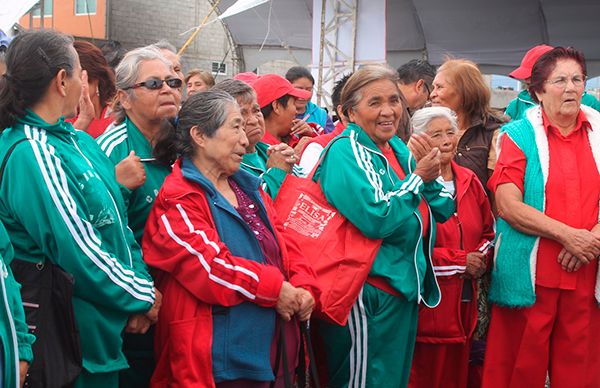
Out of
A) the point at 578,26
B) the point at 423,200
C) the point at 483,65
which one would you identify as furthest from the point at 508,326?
the point at 483,65

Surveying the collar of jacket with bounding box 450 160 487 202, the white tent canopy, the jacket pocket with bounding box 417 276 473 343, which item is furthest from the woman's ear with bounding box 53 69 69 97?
the white tent canopy

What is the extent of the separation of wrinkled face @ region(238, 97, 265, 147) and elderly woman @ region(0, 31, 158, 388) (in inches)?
42.2

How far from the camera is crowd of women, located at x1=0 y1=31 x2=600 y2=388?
7.96ft

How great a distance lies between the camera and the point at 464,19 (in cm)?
1448

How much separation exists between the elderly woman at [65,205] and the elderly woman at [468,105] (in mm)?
2561

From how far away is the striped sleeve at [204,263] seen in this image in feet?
8.71

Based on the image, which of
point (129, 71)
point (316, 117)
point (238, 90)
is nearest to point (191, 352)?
point (129, 71)

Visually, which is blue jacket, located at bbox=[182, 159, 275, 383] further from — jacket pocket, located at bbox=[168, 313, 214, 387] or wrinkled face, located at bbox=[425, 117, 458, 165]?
wrinkled face, located at bbox=[425, 117, 458, 165]

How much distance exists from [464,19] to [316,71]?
4330 millimetres

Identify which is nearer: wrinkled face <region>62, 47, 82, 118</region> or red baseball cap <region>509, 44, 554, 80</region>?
wrinkled face <region>62, 47, 82, 118</region>

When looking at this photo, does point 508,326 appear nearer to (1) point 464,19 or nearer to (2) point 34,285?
(2) point 34,285

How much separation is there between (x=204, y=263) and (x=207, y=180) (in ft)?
1.24

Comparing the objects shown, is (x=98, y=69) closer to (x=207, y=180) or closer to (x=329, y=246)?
(x=207, y=180)

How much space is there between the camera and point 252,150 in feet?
12.6
